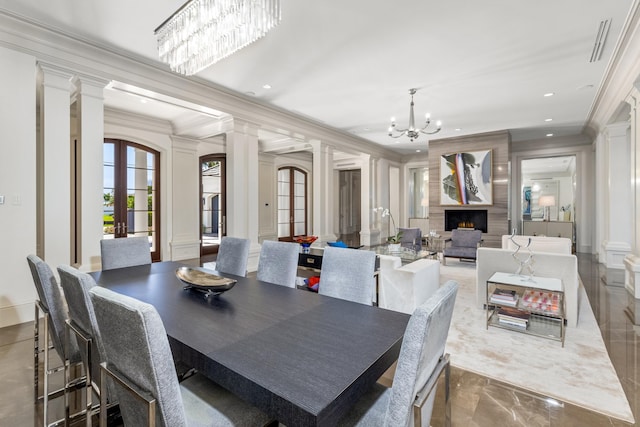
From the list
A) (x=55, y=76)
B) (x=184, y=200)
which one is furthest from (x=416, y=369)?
(x=184, y=200)

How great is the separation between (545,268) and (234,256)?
3107 mm

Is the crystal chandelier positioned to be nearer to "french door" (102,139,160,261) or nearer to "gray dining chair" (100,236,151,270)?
"gray dining chair" (100,236,151,270)

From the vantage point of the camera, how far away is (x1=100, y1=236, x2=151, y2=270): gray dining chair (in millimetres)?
2725

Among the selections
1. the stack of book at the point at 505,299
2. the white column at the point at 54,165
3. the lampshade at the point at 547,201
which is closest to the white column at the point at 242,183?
the white column at the point at 54,165

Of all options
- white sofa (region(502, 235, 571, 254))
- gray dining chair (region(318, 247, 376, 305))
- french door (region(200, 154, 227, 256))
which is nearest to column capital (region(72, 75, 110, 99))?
gray dining chair (region(318, 247, 376, 305))

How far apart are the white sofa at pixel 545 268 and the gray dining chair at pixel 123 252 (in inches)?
142

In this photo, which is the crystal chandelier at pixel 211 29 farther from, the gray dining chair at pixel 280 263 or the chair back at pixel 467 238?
the chair back at pixel 467 238

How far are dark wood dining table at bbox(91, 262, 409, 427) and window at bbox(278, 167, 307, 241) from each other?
733cm

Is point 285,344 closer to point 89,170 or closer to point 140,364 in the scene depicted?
point 140,364

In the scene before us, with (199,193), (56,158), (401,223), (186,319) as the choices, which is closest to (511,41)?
(186,319)

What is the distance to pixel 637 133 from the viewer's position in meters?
3.81

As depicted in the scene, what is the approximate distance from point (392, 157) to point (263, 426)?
932 centimetres

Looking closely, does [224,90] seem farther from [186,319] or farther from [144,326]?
[144,326]

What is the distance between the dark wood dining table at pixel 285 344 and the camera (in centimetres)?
89
